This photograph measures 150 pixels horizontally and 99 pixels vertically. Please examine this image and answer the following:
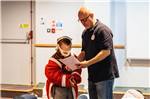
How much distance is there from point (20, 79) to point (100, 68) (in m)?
2.85

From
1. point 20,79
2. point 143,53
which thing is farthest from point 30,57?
point 143,53

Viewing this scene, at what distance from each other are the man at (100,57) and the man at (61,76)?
218 mm

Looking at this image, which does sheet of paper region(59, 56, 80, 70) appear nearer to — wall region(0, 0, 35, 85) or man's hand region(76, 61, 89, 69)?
man's hand region(76, 61, 89, 69)

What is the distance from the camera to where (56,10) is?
3.51 m

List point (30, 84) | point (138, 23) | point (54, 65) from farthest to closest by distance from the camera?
point (30, 84)
point (138, 23)
point (54, 65)

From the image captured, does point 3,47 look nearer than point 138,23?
No

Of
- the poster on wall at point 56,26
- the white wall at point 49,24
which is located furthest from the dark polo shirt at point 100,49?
the poster on wall at point 56,26

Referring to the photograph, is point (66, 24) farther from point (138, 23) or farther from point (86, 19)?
point (86, 19)

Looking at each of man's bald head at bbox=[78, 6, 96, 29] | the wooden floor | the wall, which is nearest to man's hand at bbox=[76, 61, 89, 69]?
man's bald head at bbox=[78, 6, 96, 29]

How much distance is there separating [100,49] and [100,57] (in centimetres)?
10

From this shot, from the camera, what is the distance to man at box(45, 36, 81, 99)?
1.69 metres

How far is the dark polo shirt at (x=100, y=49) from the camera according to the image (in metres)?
1.51

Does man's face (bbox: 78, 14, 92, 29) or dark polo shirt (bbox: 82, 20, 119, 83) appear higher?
man's face (bbox: 78, 14, 92, 29)

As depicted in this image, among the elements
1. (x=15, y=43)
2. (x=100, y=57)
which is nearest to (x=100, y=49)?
(x=100, y=57)
